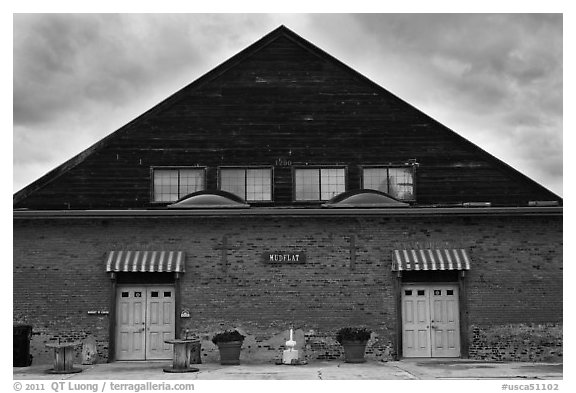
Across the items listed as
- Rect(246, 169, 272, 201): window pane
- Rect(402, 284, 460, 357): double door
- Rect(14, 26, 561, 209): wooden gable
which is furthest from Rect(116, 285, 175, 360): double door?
Rect(402, 284, 460, 357): double door

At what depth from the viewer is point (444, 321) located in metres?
21.5

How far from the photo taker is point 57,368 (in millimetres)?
18516

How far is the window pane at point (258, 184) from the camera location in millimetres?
23297

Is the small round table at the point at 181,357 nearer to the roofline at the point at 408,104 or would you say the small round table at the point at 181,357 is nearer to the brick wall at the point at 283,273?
the brick wall at the point at 283,273

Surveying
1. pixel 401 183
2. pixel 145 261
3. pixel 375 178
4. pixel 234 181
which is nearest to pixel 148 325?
pixel 145 261

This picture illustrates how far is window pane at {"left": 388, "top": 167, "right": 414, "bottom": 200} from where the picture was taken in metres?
23.4

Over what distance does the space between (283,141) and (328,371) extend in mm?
8351

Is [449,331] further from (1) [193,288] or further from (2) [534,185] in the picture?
(1) [193,288]

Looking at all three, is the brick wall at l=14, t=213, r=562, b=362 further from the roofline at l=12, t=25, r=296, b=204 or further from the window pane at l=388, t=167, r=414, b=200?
the window pane at l=388, t=167, r=414, b=200

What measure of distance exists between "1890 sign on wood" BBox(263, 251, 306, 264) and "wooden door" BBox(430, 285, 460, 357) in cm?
416

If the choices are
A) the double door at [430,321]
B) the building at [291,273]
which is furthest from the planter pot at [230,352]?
the double door at [430,321]

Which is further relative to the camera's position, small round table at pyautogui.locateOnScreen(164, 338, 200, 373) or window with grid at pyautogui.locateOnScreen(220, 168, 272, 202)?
window with grid at pyautogui.locateOnScreen(220, 168, 272, 202)

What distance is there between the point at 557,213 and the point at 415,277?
4.70 meters

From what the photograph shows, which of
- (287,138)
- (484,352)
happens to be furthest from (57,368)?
(484,352)
